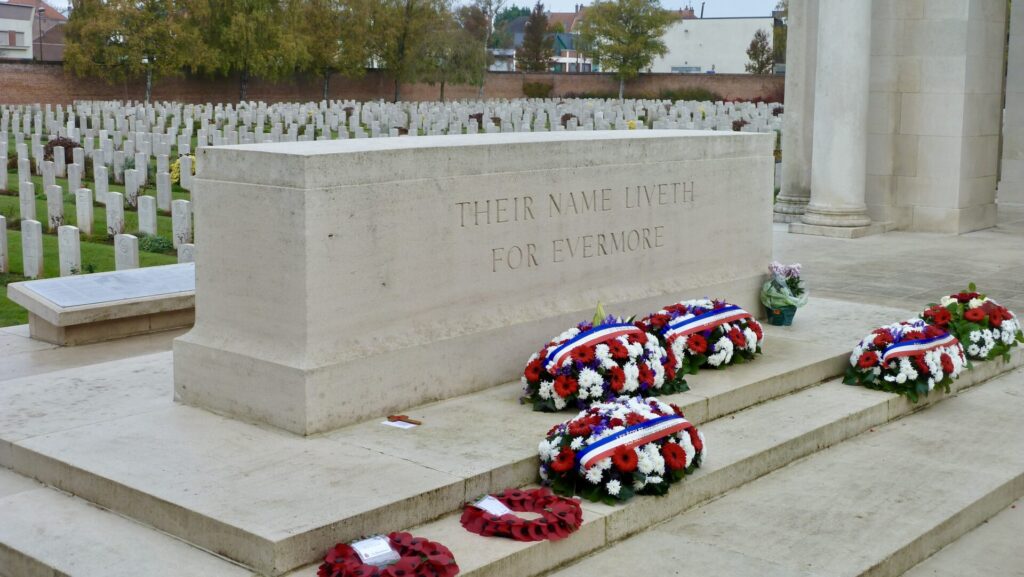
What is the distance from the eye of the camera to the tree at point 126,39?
45438mm

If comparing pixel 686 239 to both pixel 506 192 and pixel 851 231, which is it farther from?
pixel 851 231

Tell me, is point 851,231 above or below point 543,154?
below

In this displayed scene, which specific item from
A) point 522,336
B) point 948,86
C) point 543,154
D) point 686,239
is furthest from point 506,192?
point 948,86

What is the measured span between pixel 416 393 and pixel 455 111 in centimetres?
3625

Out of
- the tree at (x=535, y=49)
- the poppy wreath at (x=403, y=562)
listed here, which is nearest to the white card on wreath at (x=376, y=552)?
the poppy wreath at (x=403, y=562)

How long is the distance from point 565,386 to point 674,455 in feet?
2.85

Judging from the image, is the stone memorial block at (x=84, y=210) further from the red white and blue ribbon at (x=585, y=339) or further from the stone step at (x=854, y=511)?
the stone step at (x=854, y=511)

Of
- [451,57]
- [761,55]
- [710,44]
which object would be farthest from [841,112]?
[710,44]

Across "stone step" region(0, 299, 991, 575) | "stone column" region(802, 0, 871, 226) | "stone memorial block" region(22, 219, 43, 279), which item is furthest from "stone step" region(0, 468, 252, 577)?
"stone column" region(802, 0, 871, 226)

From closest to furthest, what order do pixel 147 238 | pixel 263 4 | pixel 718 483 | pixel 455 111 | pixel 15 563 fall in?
pixel 15 563 < pixel 718 483 < pixel 147 238 < pixel 455 111 < pixel 263 4

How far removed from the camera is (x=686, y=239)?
7988 millimetres

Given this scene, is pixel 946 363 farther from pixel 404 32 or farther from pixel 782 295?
pixel 404 32

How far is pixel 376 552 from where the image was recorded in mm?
4426

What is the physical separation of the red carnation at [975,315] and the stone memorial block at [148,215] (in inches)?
388
